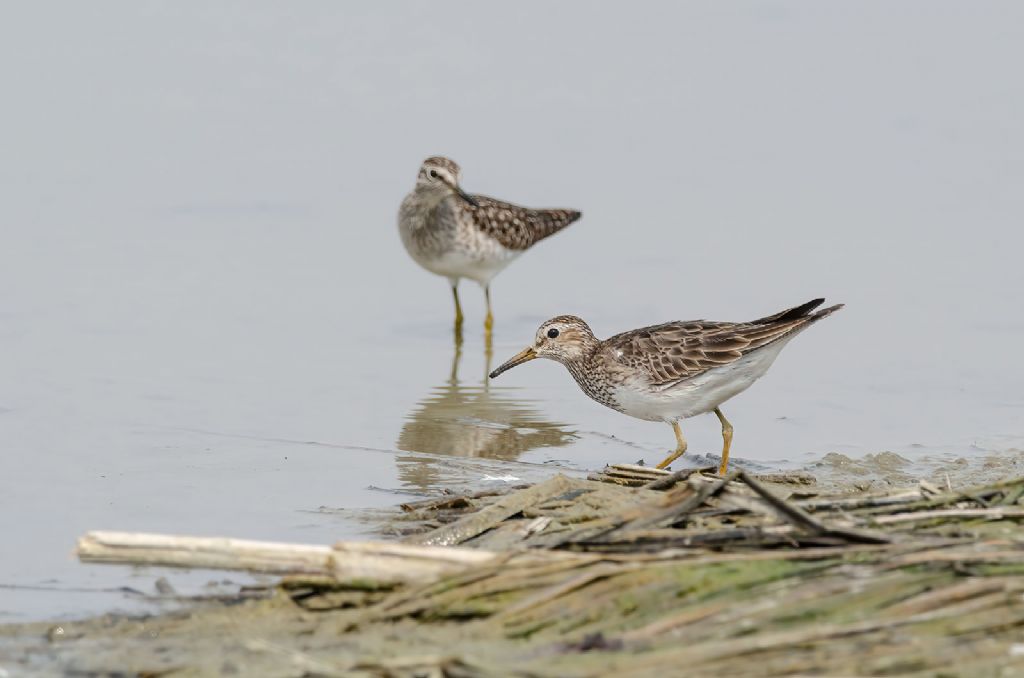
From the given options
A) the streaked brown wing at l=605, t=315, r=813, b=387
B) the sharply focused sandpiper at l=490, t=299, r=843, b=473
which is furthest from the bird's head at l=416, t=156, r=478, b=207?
the streaked brown wing at l=605, t=315, r=813, b=387

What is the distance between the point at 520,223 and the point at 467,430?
4106 mm

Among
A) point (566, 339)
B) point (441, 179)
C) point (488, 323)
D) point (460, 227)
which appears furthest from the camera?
point (441, 179)

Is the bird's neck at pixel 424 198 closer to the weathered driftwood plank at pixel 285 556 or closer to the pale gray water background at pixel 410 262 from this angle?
the pale gray water background at pixel 410 262

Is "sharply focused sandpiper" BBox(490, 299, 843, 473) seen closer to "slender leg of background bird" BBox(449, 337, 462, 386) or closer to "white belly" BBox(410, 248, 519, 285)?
"slender leg of background bird" BBox(449, 337, 462, 386)

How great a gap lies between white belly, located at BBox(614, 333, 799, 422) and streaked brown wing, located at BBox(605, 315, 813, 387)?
5cm

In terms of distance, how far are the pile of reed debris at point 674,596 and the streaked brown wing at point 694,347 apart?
2.75m

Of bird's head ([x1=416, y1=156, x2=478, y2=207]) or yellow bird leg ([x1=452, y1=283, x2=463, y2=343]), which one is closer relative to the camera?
yellow bird leg ([x1=452, y1=283, x2=463, y2=343])

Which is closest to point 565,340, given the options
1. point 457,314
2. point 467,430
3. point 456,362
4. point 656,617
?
point 467,430

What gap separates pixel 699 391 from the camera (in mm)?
8273

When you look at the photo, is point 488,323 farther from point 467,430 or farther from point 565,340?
point 565,340

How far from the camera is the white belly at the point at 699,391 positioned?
8227 millimetres

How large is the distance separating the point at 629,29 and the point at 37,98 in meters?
5.95

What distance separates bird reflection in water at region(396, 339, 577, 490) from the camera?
27.2ft

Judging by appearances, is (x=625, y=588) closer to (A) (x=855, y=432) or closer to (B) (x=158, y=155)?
(A) (x=855, y=432)
